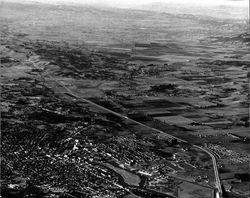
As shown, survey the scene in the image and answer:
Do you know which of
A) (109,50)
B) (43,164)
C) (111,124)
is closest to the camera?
(43,164)

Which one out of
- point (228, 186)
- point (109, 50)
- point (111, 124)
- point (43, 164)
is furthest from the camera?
point (109, 50)

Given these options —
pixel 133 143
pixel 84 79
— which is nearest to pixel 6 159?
pixel 133 143

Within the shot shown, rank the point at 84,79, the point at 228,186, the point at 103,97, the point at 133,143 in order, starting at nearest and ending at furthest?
the point at 228,186
the point at 133,143
the point at 103,97
the point at 84,79

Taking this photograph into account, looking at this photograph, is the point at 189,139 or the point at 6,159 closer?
the point at 6,159

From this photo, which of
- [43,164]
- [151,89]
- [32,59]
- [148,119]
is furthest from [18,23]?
[43,164]

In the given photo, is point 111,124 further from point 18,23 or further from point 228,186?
point 18,23

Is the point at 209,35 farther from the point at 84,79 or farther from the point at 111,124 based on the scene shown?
the point at 111,124

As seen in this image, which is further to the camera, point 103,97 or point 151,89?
point 151,89

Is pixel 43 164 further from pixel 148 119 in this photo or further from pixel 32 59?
pixel 32 59

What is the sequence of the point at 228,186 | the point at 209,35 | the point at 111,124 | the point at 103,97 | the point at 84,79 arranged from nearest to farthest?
the point at 228,186 → the point at 111,124 → the point at 103,97 → the point at 84,79 → the point at 209,35
